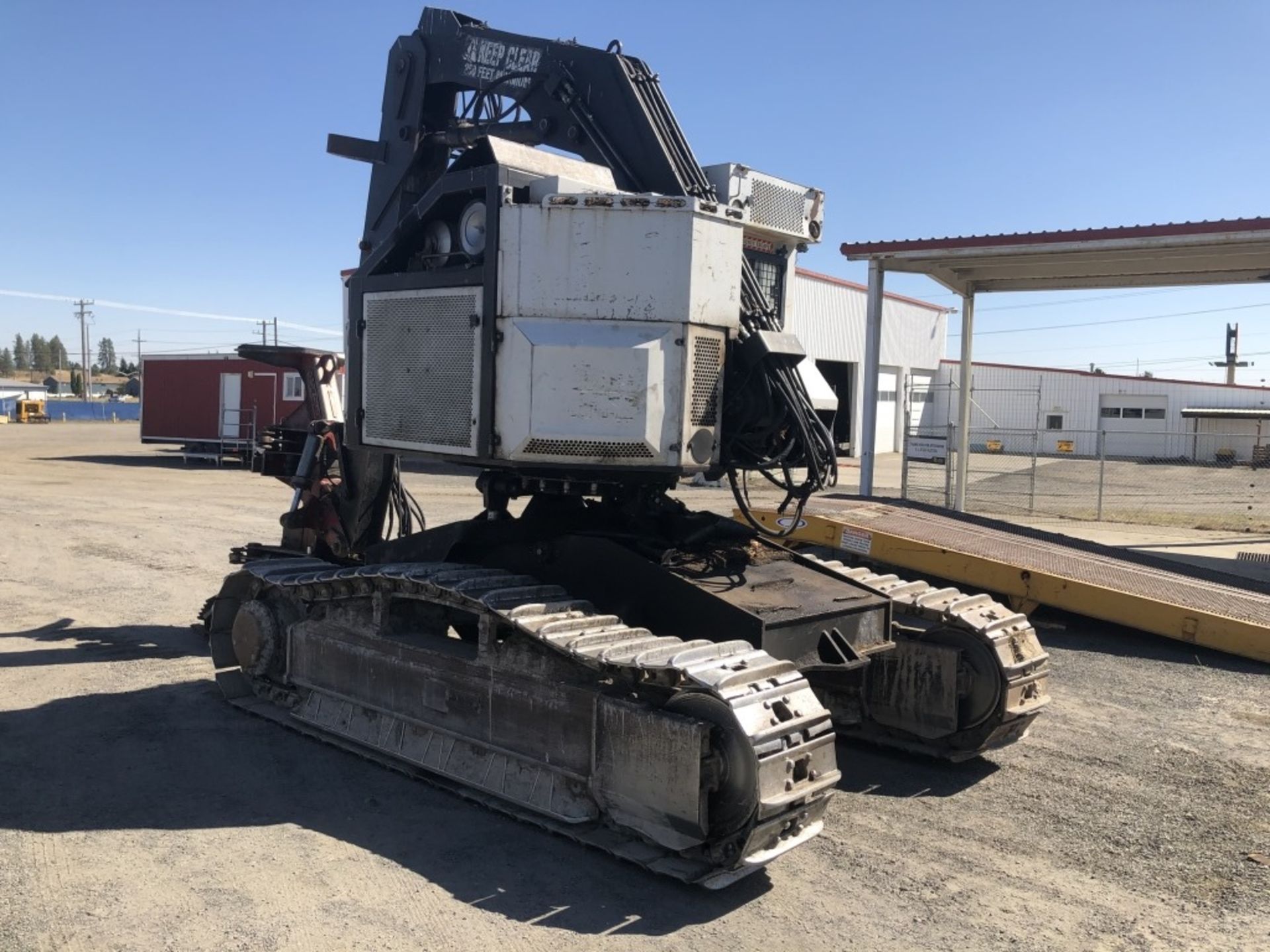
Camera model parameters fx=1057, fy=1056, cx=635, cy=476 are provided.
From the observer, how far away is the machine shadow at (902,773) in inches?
231

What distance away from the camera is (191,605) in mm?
10148

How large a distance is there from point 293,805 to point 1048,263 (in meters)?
14.1

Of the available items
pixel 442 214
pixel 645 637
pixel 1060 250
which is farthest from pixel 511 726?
pixel 1060 250

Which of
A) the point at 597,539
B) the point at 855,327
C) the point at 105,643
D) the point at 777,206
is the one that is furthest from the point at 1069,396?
the point at 597,539

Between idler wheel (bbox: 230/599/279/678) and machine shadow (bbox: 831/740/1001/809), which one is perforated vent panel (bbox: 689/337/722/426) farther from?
idler wheel (bbox: 230/599/279/678)

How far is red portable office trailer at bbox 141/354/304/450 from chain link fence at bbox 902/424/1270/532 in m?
17.6

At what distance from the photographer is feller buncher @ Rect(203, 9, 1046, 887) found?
4617mm

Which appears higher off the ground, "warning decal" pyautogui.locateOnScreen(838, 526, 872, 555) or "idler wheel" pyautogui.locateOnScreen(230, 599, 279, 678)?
"warning decal" pyautogui.locateOnScreen(838, 526, 872, 555)

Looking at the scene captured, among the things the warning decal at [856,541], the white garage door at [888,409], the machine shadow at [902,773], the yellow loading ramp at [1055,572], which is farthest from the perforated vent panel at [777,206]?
the white garage door at [888,409]

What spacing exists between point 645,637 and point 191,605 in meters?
6.79

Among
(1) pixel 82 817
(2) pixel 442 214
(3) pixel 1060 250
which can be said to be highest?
(3) pixel 1060 250

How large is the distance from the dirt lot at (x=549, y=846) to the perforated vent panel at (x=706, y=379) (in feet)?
7.00

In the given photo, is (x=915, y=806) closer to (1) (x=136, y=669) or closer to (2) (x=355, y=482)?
(2) (x=355, y=482)

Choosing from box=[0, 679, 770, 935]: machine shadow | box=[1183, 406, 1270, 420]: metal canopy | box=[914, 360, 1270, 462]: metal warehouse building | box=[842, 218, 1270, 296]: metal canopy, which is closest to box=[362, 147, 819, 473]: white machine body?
box=[0, 679, 770, 935]: machine shadow
